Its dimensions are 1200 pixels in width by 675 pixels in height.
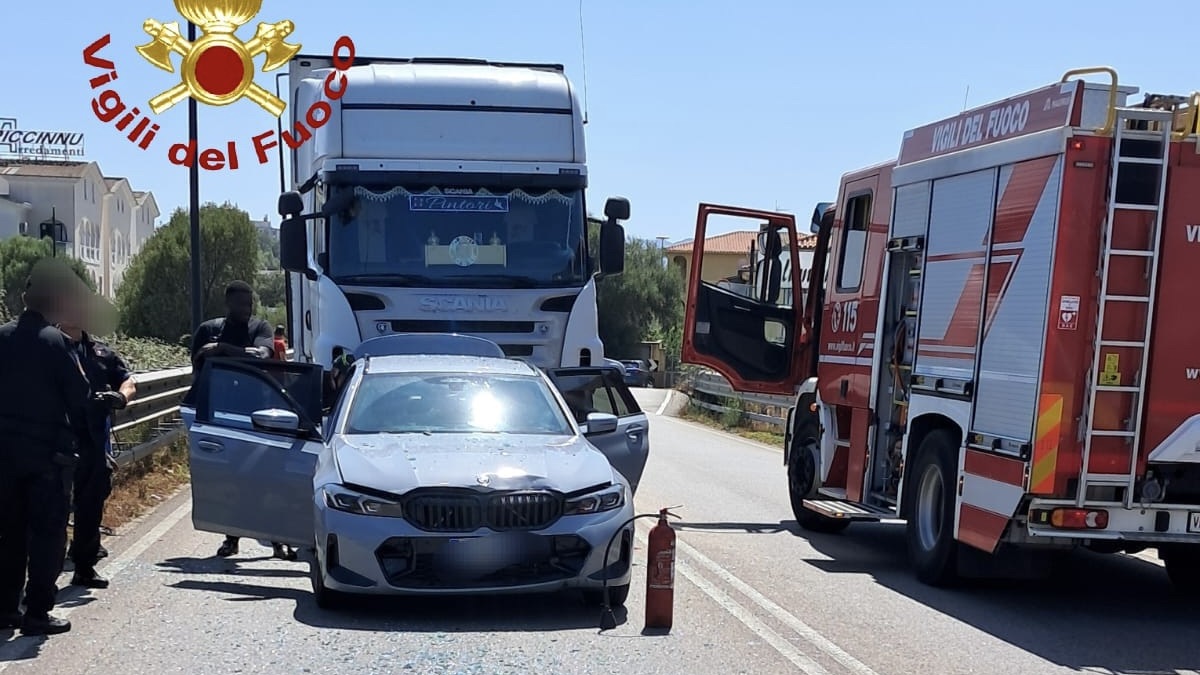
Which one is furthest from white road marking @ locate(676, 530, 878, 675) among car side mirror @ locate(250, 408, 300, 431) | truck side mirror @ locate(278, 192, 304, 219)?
truck side mirror @ locate(278, 192, 304, 219)

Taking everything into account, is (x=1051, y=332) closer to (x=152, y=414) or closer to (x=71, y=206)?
(x=152, y=414)


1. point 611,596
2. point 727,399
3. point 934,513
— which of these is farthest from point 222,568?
point 727,399

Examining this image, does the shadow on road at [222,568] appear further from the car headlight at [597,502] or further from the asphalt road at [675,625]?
the car headlight at [597,502]

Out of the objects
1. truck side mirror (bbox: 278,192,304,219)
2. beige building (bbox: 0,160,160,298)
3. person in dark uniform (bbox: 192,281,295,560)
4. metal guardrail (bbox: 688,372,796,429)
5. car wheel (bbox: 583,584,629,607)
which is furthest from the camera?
beige building (bbox: 0,160,160,298)

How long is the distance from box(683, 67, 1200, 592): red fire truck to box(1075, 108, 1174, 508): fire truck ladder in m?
0.01

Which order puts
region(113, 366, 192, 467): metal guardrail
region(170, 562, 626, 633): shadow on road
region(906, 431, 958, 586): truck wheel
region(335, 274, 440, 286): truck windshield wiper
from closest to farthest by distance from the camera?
region(170, 562, 626, 633): shadow on road
region(906, 431, 958, 586): truck wheel
region(335, 274, 440, 286): truck windshield wiper
region(113, 366, 192, 467): metal guardrail

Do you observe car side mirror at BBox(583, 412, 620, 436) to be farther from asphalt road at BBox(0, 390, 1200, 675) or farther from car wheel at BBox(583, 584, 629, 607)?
car wheel at BBox(583, 584, 629, 607)

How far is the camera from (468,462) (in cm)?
782

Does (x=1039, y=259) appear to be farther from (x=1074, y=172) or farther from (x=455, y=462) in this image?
(x=455, y=462)

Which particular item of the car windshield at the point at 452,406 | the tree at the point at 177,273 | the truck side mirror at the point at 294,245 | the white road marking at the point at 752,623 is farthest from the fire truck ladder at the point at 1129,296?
the tree at the point at 177,273

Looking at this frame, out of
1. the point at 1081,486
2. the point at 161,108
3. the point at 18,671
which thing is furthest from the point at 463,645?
the point at 161,108

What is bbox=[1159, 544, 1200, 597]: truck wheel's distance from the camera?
9.44 m

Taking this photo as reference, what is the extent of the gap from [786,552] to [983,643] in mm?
3483

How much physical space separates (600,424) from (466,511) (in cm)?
200
